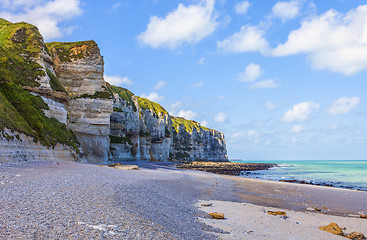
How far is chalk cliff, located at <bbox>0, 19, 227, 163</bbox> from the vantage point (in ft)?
82.7

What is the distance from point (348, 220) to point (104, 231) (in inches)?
514

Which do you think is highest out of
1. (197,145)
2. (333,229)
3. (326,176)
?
(197,145)

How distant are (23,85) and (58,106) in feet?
17.2

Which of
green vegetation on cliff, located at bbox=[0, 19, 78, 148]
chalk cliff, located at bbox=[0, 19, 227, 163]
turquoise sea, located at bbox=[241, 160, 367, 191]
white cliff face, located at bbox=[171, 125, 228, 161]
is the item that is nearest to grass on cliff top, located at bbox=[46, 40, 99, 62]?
chalk cliff, located at bbox=[0, 19, 227, 163]

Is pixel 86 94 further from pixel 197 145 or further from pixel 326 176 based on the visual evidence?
pixel 197 145

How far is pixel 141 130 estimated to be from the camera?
83375 mm

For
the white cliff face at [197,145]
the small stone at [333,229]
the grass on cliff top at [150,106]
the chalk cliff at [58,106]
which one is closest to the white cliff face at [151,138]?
the white cliff face at [197,145]

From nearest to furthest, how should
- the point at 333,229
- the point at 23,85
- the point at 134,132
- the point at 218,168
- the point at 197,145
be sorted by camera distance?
1. the point at 333,229
2. the point at 23,85
3. the point at 134,132
4. the point at 218,168
5. the point at 197,145

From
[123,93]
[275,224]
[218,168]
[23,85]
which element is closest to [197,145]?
[218,168]

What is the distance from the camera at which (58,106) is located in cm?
3619

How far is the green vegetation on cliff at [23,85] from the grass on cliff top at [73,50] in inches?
327

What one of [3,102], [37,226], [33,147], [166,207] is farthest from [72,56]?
[37,226]

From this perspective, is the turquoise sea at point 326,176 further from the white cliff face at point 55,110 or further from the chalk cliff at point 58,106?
the white cliff face at point 55,110

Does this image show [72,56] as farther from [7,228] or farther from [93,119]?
[7,228]
